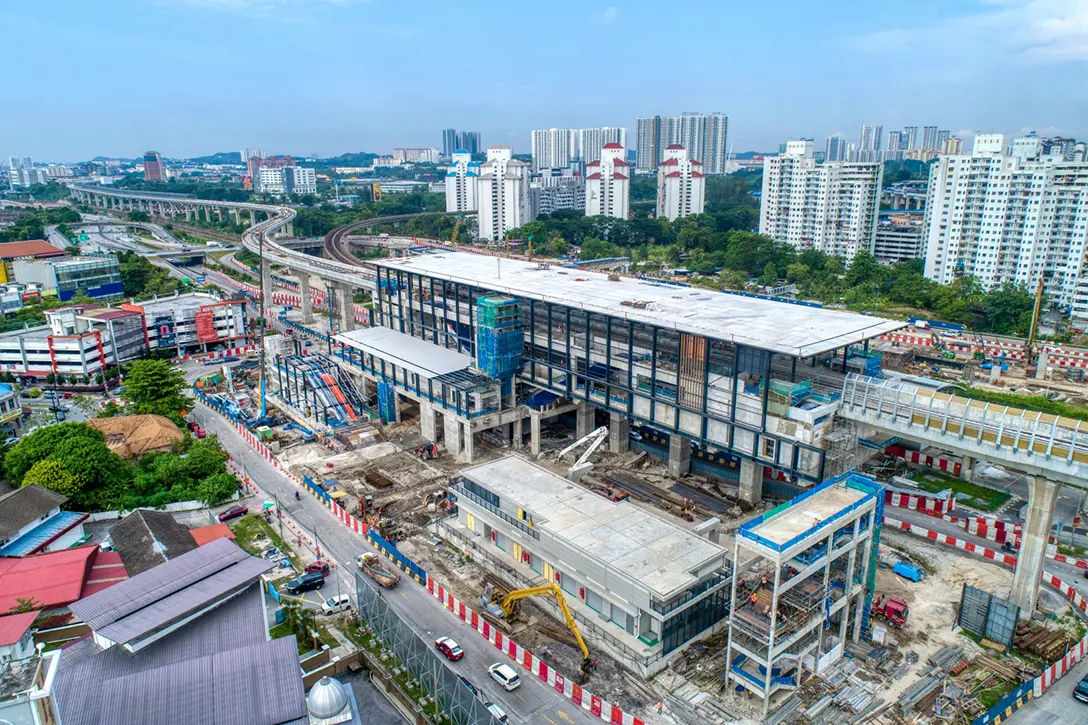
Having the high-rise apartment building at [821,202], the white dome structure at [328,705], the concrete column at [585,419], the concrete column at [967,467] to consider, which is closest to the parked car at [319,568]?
the white dome structure at [328,705]

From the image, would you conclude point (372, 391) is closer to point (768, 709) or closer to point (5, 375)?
point (5, 375)

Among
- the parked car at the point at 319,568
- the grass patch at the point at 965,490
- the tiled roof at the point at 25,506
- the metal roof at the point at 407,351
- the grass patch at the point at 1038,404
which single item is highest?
the metal roof at the point at 407,351

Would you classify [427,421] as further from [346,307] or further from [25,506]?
[346,307]

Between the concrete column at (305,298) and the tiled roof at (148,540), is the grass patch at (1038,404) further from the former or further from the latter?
the concrete column at (305,298)

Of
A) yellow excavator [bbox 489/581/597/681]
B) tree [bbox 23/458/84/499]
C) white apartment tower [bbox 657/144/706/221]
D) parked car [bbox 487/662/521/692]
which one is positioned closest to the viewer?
parked car [bbox 487/662/521/692]

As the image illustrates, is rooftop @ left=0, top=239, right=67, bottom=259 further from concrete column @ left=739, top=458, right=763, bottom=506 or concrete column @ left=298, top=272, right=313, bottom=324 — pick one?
concrete column @ left=739, top=458, right=763, bottom=506

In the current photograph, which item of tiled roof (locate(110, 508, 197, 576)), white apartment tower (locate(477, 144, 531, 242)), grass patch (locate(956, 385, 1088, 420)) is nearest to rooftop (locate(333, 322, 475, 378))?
tiled roof (locate(110, 508, 197, 576))

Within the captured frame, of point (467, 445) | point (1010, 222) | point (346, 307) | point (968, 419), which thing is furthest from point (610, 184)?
point (968, 419)
